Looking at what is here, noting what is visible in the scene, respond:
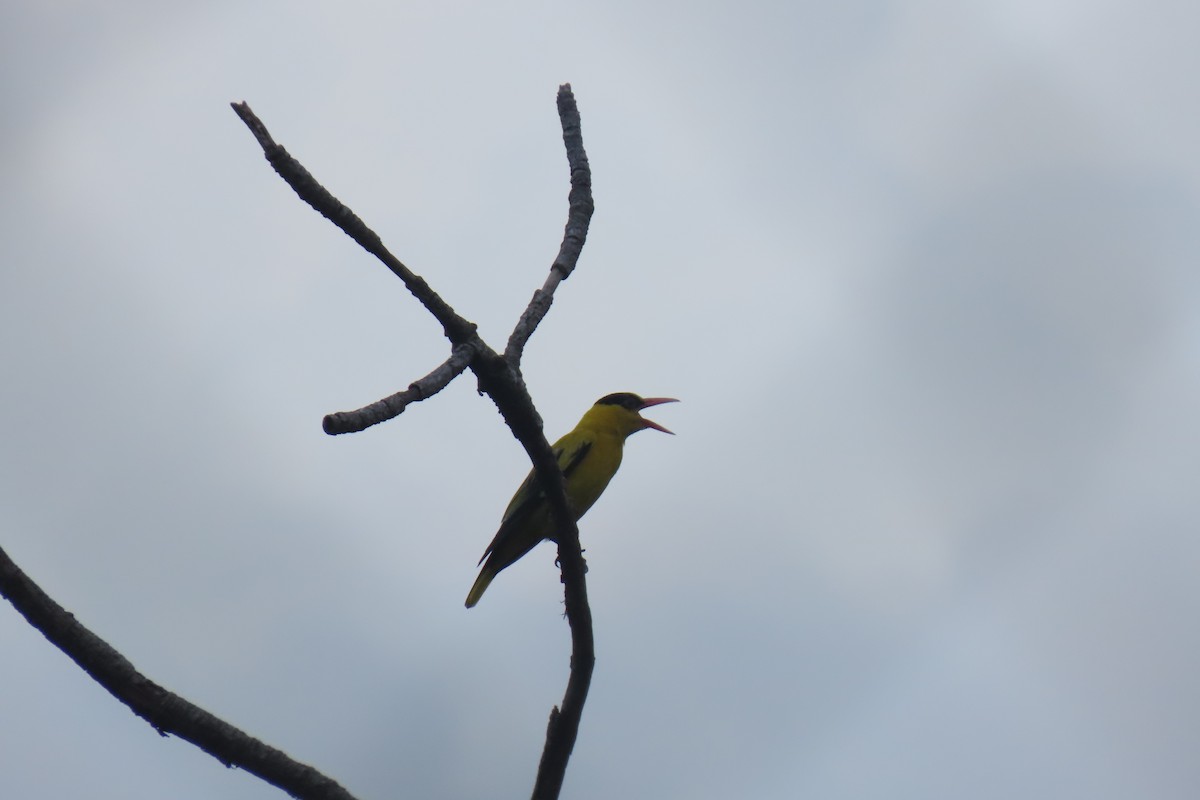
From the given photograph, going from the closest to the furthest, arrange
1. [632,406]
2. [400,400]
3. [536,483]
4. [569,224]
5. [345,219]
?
[400,400], [345,219], [569,224], [536,483], [632,406]

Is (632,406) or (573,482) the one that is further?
(632,406)

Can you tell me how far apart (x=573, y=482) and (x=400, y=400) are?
5.52 metres

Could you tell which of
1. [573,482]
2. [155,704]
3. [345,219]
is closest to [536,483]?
[573,482]

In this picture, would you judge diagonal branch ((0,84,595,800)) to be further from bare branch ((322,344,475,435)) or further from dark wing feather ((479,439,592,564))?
dark wing feather ((479,439,592,564))

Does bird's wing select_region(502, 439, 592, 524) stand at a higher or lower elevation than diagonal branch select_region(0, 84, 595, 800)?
higher

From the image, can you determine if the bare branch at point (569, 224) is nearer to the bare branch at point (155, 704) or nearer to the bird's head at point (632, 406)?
the bare branch at point (155, 704)

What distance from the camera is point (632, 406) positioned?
10281 mm

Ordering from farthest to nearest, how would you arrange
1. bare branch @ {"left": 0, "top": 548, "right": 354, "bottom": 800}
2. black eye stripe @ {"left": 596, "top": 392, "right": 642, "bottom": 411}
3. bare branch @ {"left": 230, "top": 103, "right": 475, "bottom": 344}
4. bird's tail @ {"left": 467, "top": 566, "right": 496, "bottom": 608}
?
black eye stripe @ {"left": 596, "top": 392, "right": 642, "bottom": 411}, bird's tail @ {"left": 467, "top": 566, "right": 496, "bottom": 608}, bare branch @ {"left": 230, "top": 103, "right": 475, "bottom": 344}, bare branch @ {"left": 0, "top": 548, "right": 354, "bottom": 800}

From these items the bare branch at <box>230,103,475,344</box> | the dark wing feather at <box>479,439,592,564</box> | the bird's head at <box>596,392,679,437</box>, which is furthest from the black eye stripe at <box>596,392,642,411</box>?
the bare branch at <box>230,103,475,344</box>

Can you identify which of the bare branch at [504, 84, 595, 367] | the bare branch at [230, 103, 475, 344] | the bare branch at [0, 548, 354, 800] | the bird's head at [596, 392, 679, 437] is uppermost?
the bird's head at [596, 392, 679, 437]

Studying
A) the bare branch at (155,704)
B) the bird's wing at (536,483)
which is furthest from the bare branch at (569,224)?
the bird's wing at (536,483)

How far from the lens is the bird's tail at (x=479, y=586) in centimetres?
912

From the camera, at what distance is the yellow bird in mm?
8633

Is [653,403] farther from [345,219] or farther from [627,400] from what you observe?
[345,219]
